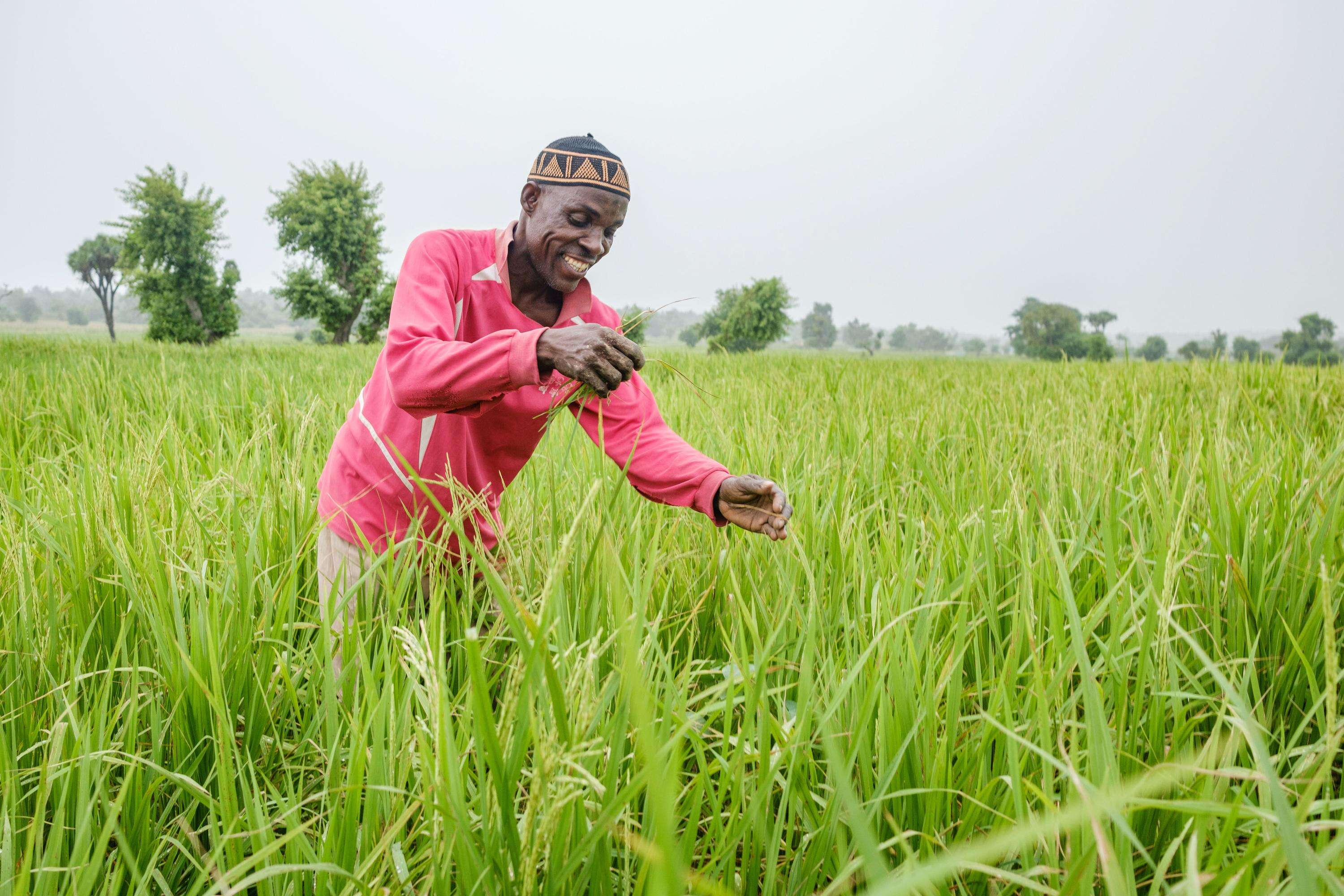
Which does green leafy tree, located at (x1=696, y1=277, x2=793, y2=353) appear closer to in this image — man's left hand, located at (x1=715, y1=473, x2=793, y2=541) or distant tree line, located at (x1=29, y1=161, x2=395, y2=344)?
distant tree line, located at (x1=29, y1=161, x2=395, y2=344)

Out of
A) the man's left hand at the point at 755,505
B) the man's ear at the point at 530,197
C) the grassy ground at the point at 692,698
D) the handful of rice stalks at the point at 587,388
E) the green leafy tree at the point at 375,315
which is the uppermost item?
the green leafy tree at the point at 375,315

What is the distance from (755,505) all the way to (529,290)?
805 millimetres

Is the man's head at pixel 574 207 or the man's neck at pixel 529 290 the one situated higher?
the man's head at pixel 574 207

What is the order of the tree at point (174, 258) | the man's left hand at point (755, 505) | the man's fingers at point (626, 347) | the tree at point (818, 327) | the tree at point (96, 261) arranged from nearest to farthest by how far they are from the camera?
the man's fingers at point (626, 347), the man's left hand at point (755, 505), the tree at point (174, 258), the tree at point (96, 261), the tree at point (818, 327)

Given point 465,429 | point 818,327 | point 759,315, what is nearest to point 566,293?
point 465,429

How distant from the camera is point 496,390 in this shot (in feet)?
4.27

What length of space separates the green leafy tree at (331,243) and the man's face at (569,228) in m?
36.4

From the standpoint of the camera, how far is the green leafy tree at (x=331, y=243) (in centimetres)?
3453

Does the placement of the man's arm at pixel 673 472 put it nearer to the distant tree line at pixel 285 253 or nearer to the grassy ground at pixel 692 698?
the grassy ground at pixel 692 698

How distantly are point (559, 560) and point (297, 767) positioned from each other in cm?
76

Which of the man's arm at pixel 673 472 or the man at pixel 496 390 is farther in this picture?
the man's arm at pixel 673 472

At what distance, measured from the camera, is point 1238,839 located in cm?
99

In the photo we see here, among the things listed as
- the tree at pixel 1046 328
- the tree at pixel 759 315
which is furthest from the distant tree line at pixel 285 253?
the tree at pixel 1046 328

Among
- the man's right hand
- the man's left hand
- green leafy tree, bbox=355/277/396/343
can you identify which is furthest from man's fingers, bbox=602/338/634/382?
green leafy tree, bbox=355/277/396/343
